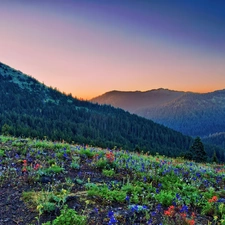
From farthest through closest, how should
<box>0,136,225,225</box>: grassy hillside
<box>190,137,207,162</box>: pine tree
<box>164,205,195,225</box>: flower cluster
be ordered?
<box>190,137,207,162</box>: pine tree, <box>0,136,225,225</box>: grassy hillside, <box>164,205,195,225</box>: flower cluster

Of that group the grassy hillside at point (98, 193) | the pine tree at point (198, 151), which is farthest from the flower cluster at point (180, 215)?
the pine tree at point (198, 151)

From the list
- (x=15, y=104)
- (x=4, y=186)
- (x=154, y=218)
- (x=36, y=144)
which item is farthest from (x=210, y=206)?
(x=15, y=104)

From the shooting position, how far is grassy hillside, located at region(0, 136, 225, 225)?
5719 millimetres

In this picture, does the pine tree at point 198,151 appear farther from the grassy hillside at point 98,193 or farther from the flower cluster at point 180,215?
the flower cluster at point 180,215

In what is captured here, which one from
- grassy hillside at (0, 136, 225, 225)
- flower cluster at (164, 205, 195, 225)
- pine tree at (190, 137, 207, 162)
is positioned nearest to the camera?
flower cluster at (164, 205, 195, 225)

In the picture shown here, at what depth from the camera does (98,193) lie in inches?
270

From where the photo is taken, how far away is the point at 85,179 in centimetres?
841

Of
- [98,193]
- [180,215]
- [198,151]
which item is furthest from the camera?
[198,151]

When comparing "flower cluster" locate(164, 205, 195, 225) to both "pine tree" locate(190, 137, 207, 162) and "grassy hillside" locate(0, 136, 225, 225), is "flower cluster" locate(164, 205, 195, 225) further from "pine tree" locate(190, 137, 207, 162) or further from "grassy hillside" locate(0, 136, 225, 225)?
"pine tree" locate(190, 137, 207, 162)

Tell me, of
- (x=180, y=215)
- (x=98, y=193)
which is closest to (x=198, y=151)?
(x=98, y=193)

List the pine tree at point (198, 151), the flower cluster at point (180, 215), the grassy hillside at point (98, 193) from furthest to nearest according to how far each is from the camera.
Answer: the pine tree at point (198, 151) → the grassy hillside at point (98, 193) → the flower cluster at point (180, 215)

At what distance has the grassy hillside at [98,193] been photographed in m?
5.72

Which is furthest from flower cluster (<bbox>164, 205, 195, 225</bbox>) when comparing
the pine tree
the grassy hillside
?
the pine tree

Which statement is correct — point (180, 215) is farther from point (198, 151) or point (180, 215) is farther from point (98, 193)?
point (198, 151)
